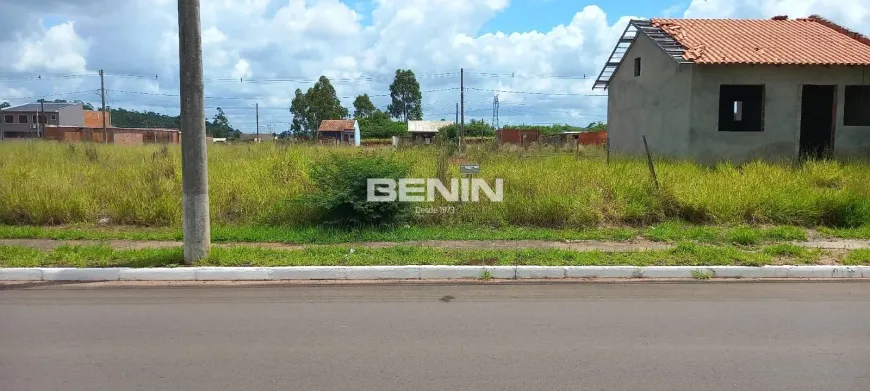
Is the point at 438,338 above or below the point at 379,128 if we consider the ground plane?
below

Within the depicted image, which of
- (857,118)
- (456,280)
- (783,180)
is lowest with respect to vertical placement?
(456,280)

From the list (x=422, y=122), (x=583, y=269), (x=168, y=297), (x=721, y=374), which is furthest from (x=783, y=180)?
(x=422, y=122)

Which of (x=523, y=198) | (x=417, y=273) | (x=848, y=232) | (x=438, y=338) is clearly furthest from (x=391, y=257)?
(x=848, y=232)

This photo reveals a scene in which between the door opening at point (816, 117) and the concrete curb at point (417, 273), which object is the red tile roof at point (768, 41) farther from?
the concrete curb at point (417, 273)

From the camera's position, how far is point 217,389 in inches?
151

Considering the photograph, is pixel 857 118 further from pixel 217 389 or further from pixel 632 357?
pixel 217 389

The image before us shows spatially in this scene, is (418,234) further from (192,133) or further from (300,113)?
(300,113)

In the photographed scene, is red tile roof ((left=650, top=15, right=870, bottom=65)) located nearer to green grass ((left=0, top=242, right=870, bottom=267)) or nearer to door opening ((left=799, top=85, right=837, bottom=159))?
door opening ((left=799, top=85, right=837, bottom=159))

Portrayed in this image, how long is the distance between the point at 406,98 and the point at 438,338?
8353 cm

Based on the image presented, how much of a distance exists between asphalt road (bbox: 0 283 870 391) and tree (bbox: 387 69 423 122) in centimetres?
8124

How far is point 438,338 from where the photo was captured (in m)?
4.89

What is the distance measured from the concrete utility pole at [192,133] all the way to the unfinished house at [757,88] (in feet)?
50.7

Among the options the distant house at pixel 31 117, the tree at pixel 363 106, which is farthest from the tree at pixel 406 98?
the distant house at pixel 31 117

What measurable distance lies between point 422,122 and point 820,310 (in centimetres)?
7169
